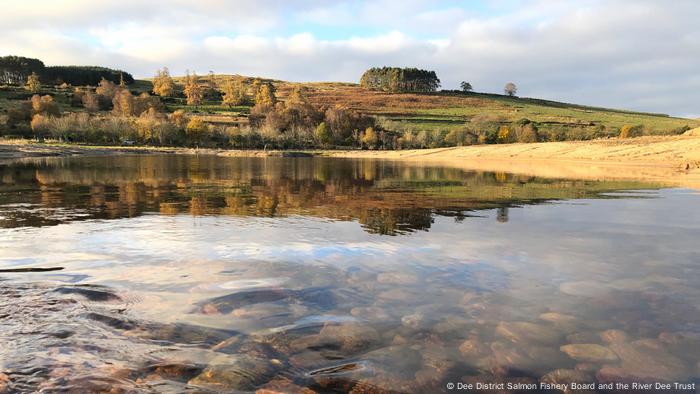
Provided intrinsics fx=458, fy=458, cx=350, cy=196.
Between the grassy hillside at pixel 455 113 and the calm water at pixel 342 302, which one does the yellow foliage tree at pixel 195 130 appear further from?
the calm water at pixel 342 302

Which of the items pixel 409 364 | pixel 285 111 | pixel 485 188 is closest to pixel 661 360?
pixel 409 364

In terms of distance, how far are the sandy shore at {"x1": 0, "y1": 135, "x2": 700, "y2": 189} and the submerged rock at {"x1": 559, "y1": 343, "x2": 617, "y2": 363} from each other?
1133 inches

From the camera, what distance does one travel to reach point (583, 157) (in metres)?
62.7

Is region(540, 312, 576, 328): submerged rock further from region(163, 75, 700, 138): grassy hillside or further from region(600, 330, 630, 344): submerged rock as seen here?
region(163, 75, 700, 138): grassy hillside

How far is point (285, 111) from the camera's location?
5709 inches

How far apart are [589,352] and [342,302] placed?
12.7ft

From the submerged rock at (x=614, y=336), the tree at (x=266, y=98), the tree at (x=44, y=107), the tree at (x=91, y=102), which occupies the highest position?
the tree at (x=266, y=98)

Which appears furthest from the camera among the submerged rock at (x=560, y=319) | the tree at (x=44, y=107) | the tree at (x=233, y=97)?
the tree at (x=233, y=97)

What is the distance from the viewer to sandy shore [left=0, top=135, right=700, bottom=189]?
41500mm

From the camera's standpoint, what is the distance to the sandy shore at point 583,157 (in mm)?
41500

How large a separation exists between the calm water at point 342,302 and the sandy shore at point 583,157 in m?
24.3

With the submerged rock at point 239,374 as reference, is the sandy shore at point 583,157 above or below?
above

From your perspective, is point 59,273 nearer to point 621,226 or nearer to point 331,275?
point 331,275

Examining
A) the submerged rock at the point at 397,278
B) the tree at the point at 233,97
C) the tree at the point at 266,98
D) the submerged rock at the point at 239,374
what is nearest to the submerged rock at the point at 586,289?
the submerged rock at the point at 397,278
